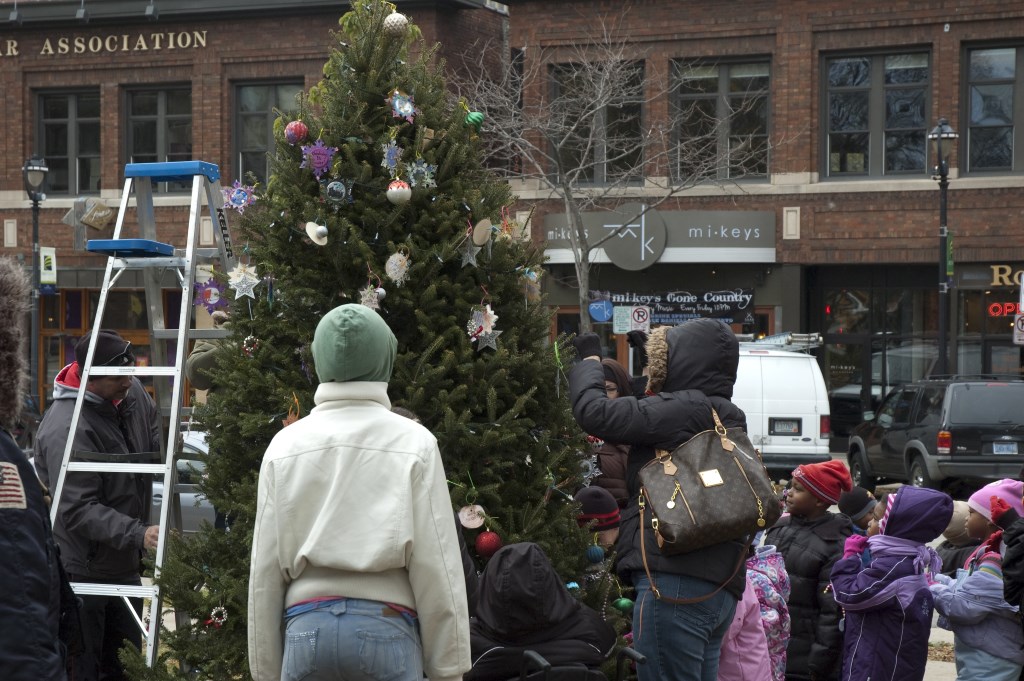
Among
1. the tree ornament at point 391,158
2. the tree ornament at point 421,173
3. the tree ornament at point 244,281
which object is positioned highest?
the tree ornament at point 391,158

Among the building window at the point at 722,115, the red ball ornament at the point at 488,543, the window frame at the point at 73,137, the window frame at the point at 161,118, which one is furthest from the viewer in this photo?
the window frame at the point at 73,137

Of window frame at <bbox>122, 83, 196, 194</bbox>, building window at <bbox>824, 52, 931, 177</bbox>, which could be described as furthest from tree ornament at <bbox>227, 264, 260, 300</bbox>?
window frame at <bbox>122, 83, 196, 194</bbox>

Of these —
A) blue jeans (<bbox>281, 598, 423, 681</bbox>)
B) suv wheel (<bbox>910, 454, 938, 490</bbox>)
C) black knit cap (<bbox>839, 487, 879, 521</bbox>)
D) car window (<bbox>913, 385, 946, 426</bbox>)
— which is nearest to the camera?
blue jeans (<bbox>281, 598, 423, 681</bbox>)

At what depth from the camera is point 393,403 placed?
15.5 feet

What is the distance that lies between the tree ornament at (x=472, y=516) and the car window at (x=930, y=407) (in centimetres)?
1330

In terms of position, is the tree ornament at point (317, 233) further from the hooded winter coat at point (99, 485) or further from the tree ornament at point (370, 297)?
the hooded winter coat at point (99, 485)

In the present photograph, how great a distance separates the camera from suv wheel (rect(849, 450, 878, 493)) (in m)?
19.0

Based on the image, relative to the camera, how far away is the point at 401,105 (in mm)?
5008

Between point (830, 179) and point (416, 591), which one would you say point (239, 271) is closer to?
point (416, 591)

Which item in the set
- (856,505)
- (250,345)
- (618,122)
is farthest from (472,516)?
(618,122)

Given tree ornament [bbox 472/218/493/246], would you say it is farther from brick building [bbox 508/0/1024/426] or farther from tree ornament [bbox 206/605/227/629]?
brick building [bbox 508/0/1024/426]

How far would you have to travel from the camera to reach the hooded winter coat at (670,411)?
14.2ft

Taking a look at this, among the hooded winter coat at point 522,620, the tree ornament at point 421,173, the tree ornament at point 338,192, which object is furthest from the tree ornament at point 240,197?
the hooded winter coat at point 522,620

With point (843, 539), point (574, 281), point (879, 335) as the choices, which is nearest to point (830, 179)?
point (879, 335)
